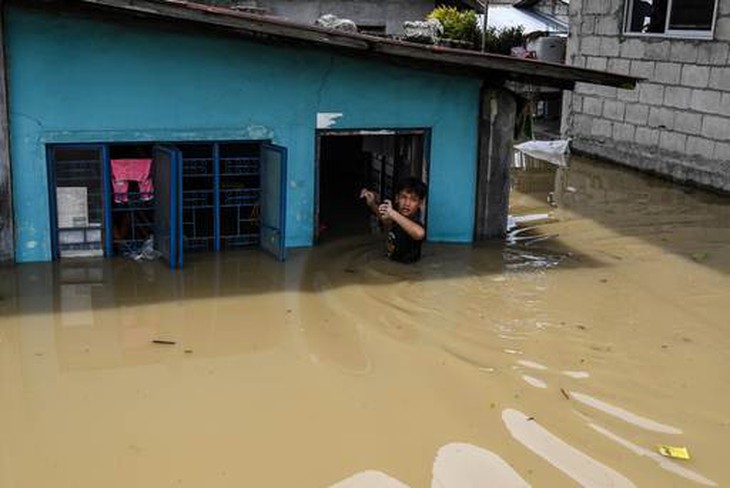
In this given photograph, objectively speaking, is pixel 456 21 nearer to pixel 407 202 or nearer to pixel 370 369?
pixel 407 202

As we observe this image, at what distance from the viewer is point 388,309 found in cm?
888

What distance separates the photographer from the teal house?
9664mm

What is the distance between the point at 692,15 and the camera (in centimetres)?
1549

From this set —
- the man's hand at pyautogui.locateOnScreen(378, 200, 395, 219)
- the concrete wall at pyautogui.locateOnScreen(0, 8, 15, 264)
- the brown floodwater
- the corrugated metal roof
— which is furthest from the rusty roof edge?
the corrugated metal roof

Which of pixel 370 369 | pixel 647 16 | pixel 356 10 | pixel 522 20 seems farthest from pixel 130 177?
pixel 522 20

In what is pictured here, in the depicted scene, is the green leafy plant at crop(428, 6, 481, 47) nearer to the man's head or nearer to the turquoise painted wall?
the turquoise painted wall

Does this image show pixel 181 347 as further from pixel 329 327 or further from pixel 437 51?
pixel 437 51

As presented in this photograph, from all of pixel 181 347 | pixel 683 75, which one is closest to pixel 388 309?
pixel 181 347

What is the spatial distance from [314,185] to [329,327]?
3116mm

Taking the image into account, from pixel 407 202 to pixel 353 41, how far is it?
1.99 metres

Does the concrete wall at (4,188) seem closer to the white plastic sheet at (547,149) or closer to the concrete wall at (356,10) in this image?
the white plastic sheet at (547,149)

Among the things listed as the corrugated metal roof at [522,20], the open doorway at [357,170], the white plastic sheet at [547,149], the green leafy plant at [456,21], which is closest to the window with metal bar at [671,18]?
the white plastic sheet at [547,149]

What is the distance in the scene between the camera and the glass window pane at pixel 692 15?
15078 mm

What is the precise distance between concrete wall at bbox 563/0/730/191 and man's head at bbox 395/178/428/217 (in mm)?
6976
